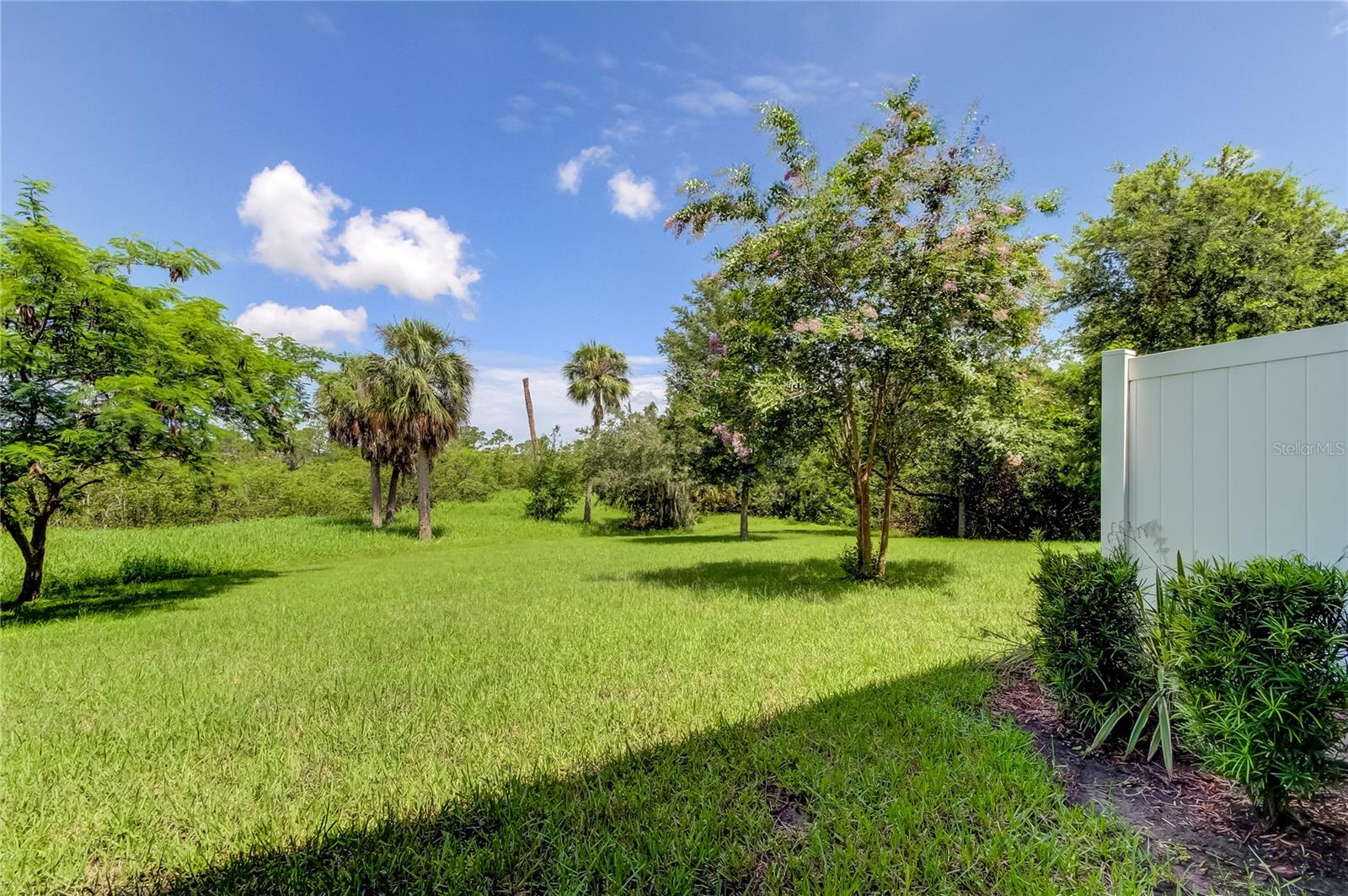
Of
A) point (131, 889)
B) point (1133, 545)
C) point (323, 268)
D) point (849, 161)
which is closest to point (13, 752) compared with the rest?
point (131, 889)

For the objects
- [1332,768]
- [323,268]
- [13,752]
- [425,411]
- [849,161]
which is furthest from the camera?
[425,411]

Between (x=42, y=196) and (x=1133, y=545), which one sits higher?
(x=42, y=196)

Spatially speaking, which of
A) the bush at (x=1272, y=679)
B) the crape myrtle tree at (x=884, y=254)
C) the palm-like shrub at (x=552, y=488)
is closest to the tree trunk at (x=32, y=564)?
the crape myrtle tree at (x=884, y=254)

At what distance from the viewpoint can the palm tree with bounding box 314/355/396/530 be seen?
1589 centimetres

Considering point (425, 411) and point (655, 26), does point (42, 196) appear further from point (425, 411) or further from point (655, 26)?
point (425, 411)

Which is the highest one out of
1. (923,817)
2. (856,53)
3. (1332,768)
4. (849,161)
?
(856,53)

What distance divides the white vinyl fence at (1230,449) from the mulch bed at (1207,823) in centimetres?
101

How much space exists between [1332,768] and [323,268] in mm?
16642

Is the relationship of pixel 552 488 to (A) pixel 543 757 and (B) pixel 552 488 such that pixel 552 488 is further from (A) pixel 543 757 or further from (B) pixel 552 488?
(A) pixel 543 757

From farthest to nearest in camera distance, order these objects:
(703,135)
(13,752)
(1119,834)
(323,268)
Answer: (323,268) → (703,135) → (13,752) → (1119,834)

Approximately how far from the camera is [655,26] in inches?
266

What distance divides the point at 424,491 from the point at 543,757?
1542 cm

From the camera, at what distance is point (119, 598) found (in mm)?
8508

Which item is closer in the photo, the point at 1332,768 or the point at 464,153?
the point at 1332,768
